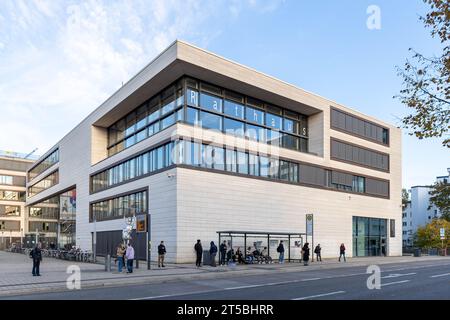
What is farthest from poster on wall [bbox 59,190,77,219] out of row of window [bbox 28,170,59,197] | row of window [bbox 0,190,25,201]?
row of window [bbox 0,190,25,201]

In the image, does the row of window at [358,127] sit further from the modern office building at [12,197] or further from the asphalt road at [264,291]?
the modern office building at [12,197]

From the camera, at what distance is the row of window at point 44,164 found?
64.4 metres

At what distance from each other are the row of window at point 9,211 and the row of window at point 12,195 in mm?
1600

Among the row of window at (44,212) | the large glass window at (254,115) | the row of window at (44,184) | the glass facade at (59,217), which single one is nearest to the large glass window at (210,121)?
the large glass window at (254,115)

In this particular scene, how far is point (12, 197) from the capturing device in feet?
294

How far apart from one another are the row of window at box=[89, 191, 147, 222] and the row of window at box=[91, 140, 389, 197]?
163 cm

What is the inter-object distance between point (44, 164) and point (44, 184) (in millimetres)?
3233

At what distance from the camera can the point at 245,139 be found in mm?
36125

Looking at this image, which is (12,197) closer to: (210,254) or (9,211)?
(9,211)

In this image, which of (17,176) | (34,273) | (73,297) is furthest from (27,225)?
(73,297)

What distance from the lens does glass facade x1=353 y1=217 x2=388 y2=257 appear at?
4697 cm

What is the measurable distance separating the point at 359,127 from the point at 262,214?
60.3ft

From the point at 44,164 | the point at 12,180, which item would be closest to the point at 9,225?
the point at 12,180

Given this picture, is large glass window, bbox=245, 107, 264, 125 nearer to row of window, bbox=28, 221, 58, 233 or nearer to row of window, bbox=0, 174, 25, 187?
row of window, bbox=28, 221, 58, 233
